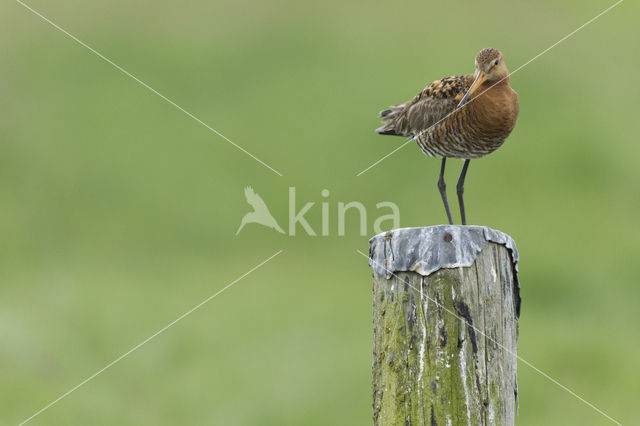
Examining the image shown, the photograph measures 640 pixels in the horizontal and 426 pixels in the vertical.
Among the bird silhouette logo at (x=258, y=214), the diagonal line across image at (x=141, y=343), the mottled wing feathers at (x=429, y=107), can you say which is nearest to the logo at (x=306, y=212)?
the bird silhouette logo at (x=258, y=214)

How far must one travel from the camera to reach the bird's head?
441cm

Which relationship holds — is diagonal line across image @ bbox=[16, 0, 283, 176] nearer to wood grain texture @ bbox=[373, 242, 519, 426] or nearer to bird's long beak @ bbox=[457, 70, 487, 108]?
bird's long beak @ bbox=[457, 70, 487, 108]

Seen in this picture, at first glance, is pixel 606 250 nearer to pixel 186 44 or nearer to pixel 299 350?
pixel 299 350

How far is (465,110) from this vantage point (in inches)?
185

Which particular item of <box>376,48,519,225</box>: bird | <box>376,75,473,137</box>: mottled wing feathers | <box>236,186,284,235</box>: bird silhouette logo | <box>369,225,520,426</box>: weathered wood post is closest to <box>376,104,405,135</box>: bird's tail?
<box>376,75,473,137</box>: mottled wing feathers

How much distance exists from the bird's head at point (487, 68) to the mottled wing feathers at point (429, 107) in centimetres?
A: 39

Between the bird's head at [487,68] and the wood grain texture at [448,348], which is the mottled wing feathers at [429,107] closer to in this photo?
the bird's head at [487,68]

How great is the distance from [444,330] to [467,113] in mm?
2163

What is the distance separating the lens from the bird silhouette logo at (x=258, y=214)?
38.3 ft

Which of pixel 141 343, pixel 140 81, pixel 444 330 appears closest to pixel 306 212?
pixel 141 343

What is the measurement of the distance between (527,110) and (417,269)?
423 inches

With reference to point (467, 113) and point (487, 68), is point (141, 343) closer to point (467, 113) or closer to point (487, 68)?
point (467, 113)

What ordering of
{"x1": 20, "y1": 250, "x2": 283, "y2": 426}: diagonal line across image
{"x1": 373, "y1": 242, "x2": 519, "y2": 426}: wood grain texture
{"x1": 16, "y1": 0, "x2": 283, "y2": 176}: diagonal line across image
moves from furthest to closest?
{"x1": 16, "y1": 0, "x2": 283, "y2": 176}: diagonal line across image < {"x1": 20, "y1": 250, "x2": 283, "y2": 426}: diagonal line across image < {"x1": 373, "y1": 242, "x2": 519, "y2": 426}: wood grain texture

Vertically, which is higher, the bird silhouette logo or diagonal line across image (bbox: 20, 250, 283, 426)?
the bird silhouette logo
